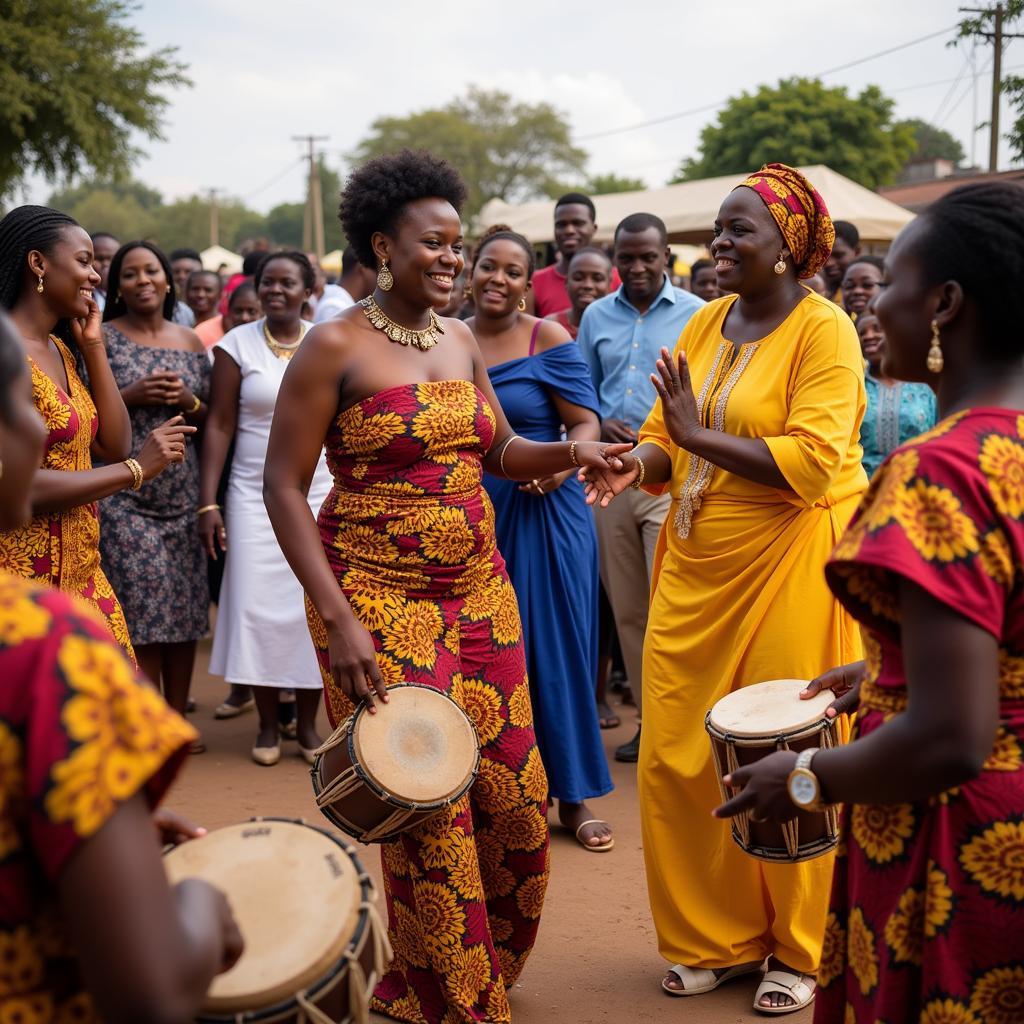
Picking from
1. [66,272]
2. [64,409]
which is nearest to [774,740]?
[64,409]

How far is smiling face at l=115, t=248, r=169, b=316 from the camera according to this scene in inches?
255

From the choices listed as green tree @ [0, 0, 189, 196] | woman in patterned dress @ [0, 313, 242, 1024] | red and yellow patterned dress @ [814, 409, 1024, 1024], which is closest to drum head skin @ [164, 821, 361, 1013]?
woman in patterned dress @ [0, 313, 242, 1024]

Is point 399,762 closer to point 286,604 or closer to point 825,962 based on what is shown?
point 825,962

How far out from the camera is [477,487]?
3.88 metres

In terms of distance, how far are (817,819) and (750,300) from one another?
1.75m

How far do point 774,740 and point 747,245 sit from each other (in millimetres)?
1696

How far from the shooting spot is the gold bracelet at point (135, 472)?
14.0 feet

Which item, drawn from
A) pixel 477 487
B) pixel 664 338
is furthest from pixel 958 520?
pixel 664 338

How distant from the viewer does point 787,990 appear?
13.1ft

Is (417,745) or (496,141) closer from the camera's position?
(417,745)

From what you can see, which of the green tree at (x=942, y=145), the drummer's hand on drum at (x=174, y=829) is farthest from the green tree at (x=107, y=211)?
the drummer's hand on drum at (x=174, y=829)

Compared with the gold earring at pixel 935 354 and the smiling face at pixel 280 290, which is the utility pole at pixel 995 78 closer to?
the smiling face at pixel 280 290

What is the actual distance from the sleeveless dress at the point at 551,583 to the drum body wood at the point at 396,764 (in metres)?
2.09

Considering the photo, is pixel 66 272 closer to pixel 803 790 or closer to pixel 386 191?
pixel 386 191
